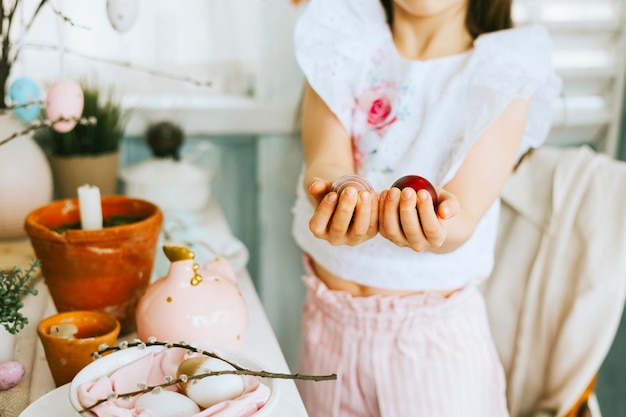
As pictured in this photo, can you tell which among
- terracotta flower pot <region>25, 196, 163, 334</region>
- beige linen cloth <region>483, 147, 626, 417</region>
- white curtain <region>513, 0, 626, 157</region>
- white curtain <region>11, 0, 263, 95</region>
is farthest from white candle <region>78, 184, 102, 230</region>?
white curtain <region>513, 0, 626, 157</region>

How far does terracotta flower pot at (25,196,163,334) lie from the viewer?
2.47 feet

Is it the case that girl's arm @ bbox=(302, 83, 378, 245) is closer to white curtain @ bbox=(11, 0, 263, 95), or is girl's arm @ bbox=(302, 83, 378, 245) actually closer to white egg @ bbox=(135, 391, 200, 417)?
white egg @ bbox=(135, 391, 200, 417)

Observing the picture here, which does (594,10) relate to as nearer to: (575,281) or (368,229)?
(575,281)

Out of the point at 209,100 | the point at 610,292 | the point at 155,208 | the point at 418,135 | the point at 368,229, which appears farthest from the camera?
the point at 209,100

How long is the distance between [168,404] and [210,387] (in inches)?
1.5

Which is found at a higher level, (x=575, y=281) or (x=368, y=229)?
(x=368, y=229)

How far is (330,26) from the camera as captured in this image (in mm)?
1006

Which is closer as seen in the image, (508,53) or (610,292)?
(508,53)

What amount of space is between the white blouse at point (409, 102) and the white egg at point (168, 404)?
1.38ft

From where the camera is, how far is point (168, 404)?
569 millimetres

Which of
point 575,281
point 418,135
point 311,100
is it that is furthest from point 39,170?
point 575,281

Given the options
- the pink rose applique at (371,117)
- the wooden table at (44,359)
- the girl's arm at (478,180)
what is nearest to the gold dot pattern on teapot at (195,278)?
the wooden table at (44,359)

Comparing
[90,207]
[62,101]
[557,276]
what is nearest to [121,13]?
[62,101]

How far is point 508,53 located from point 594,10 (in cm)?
57
